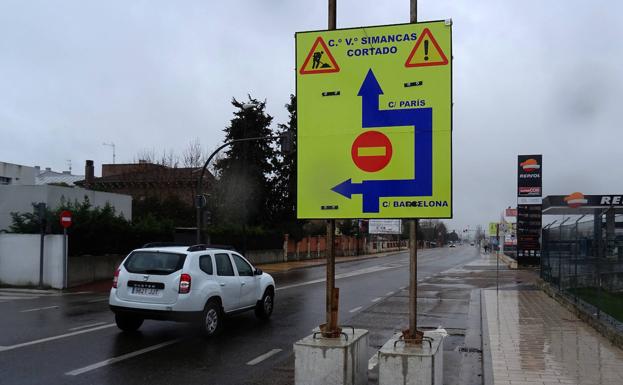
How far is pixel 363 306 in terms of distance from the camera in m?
15.9

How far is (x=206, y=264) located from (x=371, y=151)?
5.44 metres

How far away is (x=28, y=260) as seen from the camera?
69.4ft

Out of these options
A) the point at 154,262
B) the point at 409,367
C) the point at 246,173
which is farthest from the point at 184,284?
the point at 246,173

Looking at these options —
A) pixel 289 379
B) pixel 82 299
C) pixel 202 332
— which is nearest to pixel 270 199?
pixel 82 299

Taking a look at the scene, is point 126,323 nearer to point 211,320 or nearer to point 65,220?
point 211,320

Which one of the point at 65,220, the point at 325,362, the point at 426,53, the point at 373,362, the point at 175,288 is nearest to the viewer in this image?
the point at 325,362

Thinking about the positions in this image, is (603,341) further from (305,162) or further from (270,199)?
(270,199)

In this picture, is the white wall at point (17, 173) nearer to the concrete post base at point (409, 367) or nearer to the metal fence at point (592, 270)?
the metal fence at point (592, 270)

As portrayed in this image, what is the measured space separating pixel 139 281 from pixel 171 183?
154 ft

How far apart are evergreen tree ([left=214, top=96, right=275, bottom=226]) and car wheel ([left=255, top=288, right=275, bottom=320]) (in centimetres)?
3253

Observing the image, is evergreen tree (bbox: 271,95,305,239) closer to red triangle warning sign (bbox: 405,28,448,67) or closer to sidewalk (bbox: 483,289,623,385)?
sidewalk (bbox: 483,289,623,385)

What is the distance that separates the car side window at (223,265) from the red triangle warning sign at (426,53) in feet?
20.9

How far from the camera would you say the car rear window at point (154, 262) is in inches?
407

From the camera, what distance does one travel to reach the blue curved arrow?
636 cm
